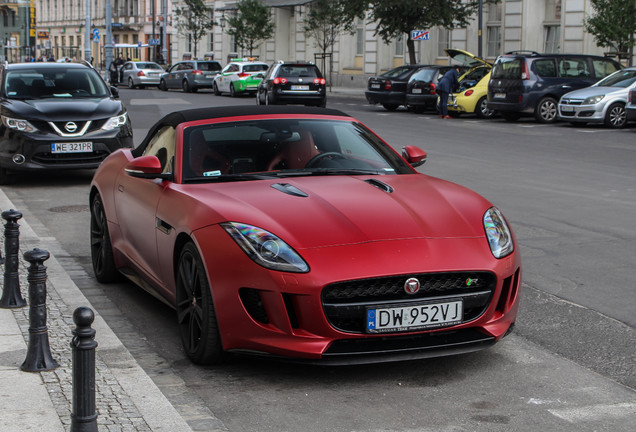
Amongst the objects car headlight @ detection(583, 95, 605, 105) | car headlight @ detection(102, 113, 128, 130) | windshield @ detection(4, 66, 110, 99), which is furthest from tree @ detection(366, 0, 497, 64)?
car headlight @ detection(102, 113, 128, 130)

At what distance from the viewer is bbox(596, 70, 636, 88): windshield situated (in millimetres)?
24109

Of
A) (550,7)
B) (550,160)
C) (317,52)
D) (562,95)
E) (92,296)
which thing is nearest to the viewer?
(92,296)

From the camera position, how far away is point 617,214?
10.5 m

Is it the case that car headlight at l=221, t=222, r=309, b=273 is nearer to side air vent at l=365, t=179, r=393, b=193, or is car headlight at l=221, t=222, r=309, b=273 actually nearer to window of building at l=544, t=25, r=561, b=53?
side air vent at l=365, t=179, r=393, b=193

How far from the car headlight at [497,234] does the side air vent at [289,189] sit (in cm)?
101

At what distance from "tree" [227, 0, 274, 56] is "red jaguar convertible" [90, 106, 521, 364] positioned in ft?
176

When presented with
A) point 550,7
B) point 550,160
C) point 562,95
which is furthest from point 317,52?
point 550,160

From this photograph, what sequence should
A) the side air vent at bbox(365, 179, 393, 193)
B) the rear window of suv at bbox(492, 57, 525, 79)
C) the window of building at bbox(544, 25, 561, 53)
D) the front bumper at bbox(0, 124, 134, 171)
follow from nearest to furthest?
the side air vent at bbox(365, 179, 393, 193)
the front bumper at bbox(0, 124, 134, 171)
the rear window of suv at bbox(492, 57, 525, 79)
the window of building at bbox(544, 25, 561, 53)

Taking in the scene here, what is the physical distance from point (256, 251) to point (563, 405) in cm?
163

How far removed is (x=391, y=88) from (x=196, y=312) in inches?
1051

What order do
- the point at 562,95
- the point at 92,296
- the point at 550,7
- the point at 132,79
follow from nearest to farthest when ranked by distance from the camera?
the point at 92,296 < the point at 562,95 < the point at 550,7 < the point at 132,79

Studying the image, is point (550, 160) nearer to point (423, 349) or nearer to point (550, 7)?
point (423, 349)

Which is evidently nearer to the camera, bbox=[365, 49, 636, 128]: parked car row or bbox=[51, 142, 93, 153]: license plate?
bbox=[51, 142, 93, 153]: license plate

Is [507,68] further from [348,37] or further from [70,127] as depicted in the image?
[348,37]
